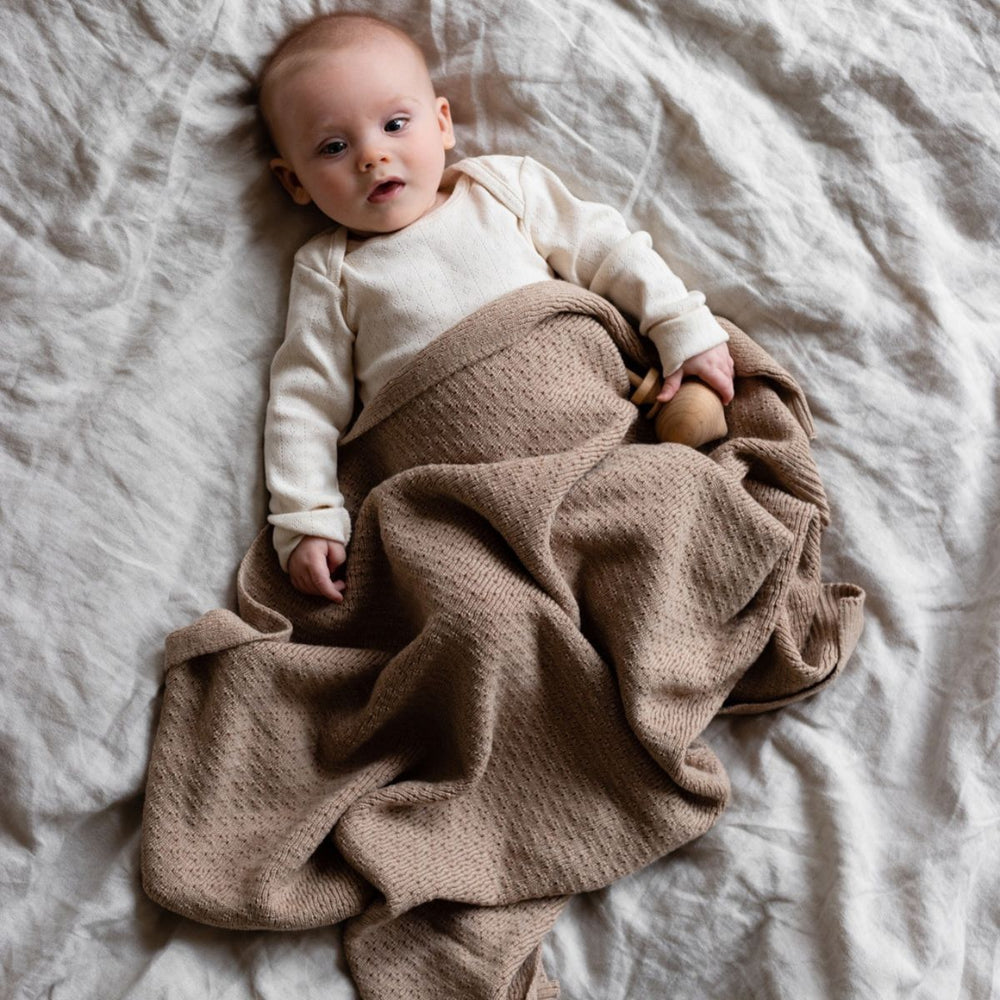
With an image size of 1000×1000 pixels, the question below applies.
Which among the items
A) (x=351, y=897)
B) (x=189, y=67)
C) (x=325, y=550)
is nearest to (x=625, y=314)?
(x=325, y=550)

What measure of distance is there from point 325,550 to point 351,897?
33 centimetres

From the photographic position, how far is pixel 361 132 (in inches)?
44.2

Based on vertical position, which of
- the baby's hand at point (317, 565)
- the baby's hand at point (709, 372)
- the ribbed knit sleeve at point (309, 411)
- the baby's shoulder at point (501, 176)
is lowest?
the baby's hand at point (317, 565)

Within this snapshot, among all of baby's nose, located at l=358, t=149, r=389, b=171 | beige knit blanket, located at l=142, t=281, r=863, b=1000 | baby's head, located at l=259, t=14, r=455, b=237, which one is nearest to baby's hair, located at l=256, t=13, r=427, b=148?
baby's head, located at l=259, t=14, r=455, b=237

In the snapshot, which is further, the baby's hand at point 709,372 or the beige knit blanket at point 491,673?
the baby's hand at point 709,372

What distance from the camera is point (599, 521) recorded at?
3.46 ft

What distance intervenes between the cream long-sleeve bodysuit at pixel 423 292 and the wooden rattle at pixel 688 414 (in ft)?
0.11

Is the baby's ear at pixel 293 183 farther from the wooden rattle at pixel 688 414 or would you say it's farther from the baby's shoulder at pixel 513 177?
the wooden rattle at pixel 688 414

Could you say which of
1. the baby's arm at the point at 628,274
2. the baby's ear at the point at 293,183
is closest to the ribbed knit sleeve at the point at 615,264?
the baby's arm at the point at 628,274

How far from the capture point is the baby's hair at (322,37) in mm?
1117

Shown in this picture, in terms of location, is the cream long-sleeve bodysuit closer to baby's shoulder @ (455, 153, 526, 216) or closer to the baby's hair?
baby's shoulder @ (455, 153, 526, 216)

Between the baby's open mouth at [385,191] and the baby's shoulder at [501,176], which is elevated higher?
the baby's shoulder at [501,176]

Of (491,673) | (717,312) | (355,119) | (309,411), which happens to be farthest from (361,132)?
(491,673)

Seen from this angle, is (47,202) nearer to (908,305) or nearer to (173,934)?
(173,934)
